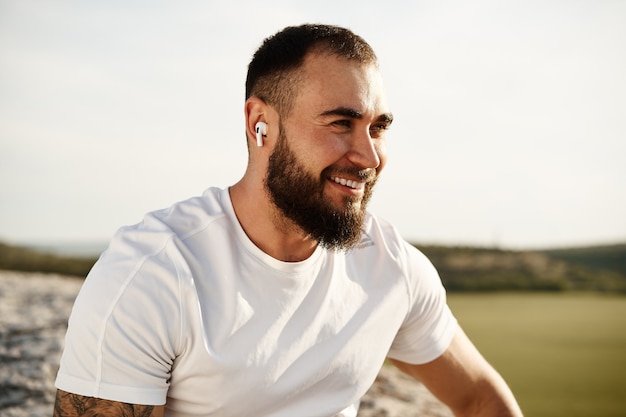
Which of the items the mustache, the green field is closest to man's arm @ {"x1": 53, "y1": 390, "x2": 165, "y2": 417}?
the mustache

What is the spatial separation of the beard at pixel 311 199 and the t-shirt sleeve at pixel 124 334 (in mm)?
470

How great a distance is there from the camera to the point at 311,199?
203cm

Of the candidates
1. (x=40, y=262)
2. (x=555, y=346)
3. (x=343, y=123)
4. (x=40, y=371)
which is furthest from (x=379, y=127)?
(x=40, y=262)

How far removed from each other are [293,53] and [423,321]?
3.69 feet

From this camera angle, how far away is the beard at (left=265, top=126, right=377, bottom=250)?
2012 millimetres

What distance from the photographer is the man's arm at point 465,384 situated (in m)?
2.45

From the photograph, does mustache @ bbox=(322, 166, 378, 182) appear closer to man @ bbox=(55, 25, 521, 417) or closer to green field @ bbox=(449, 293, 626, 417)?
man @ bbox=(55, 25, 521, 417)

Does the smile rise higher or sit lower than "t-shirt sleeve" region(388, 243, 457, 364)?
higher

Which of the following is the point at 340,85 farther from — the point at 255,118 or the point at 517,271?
the point at 517,271

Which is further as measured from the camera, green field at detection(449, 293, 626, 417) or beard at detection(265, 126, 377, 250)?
green field at detection(449, 293, 626, 417)

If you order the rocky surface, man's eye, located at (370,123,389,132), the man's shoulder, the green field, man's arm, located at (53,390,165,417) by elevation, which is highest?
man's eye, located at (370,123,389,132)

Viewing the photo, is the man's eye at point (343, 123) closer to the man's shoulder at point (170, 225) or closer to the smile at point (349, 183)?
the smile at point (349, 183)

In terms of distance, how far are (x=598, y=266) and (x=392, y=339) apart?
697cm

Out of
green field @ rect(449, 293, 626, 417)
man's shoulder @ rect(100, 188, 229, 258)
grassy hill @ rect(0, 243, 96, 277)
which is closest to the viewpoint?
man's shoulder @ rect(100, 188, 229, 258)
